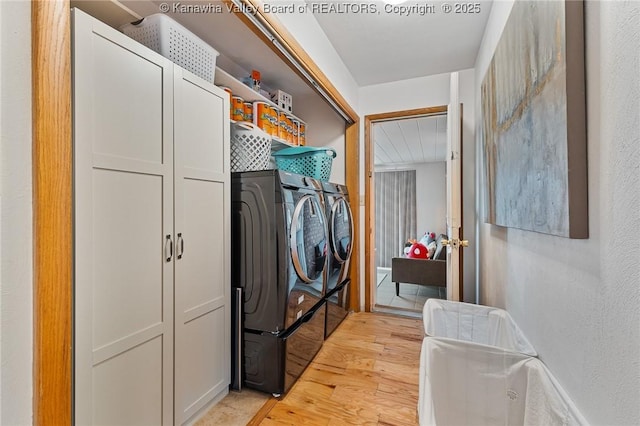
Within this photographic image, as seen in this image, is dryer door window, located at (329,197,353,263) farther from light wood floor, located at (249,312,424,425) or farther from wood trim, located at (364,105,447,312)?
light wood floor, located at (249,312,424,425)

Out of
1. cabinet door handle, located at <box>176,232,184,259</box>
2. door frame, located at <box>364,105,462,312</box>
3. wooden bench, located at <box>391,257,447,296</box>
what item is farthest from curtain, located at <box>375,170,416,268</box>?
cabinet door handle, located at <box>176,232,184,259</box>

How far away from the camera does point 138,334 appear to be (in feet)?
3.78

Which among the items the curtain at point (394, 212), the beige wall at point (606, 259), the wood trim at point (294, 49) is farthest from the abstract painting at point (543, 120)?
the curtain at point (394, 212)

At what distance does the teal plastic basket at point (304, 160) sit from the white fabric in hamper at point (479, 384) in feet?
5.34

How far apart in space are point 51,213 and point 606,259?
1.23m

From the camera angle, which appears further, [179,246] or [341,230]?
[341,230]

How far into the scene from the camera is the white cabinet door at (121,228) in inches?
38.1

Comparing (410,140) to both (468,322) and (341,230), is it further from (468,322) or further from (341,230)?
(468,322)

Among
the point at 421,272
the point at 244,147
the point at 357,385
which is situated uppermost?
the point at 244,147

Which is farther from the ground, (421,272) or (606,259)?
(606,259)

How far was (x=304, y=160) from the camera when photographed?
2385 millimetres

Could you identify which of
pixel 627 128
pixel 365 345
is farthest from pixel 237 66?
pixel 365 345

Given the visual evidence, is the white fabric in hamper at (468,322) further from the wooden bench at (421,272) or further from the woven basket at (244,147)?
the wooden bench at (421,272)

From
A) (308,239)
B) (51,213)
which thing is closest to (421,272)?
(308,239)
